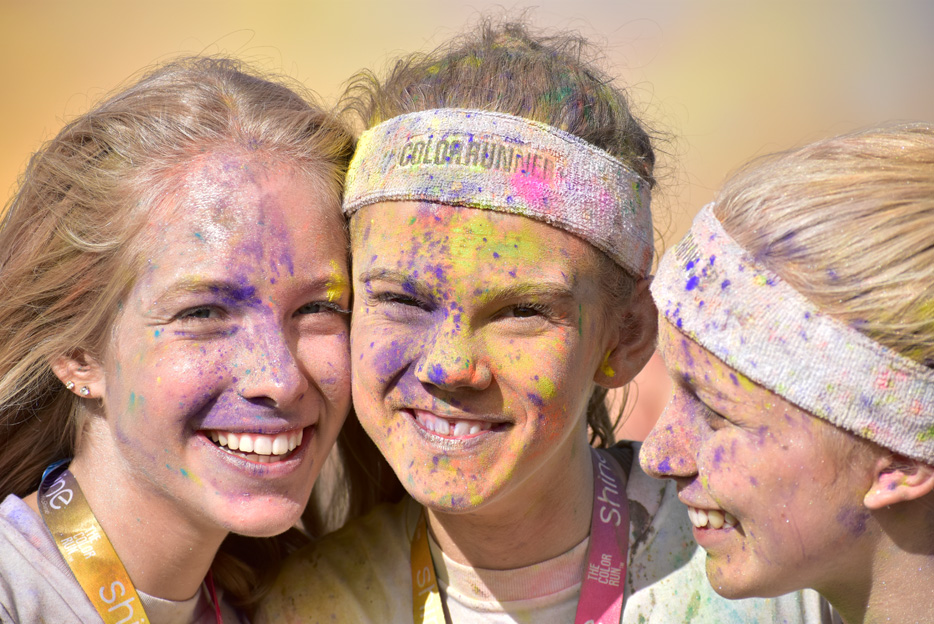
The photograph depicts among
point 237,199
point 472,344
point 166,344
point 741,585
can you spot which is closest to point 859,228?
point 741,585

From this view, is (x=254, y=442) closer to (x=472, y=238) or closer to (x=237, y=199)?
(x=237, y=199)

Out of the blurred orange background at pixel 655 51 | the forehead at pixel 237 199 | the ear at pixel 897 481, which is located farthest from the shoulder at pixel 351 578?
the blurred orange background at pixel 655 51

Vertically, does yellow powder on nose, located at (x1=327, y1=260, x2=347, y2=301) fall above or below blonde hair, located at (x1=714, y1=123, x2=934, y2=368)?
below

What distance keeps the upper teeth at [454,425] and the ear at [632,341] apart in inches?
17.7

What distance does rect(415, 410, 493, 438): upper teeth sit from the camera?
2.31m

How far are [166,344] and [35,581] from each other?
698 mm

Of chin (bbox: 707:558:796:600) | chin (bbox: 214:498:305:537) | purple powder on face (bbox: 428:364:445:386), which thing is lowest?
chin (bbox: 214:498:305:537)

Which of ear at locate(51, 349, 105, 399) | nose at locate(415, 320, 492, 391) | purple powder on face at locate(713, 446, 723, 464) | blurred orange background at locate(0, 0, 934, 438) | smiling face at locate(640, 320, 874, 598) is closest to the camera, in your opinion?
smiling face at locate(640, 320, 874, 598)

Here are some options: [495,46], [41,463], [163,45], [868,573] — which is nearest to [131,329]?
[41,463]

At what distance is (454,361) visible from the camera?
2197 millimetres

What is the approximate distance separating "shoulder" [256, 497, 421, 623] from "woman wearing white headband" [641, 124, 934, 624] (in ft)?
3.47

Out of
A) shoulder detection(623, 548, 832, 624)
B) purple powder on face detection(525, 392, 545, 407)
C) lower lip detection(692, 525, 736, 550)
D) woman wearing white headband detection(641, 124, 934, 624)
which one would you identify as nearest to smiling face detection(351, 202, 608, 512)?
purple powder on face detection(525, 392, 545, 407)

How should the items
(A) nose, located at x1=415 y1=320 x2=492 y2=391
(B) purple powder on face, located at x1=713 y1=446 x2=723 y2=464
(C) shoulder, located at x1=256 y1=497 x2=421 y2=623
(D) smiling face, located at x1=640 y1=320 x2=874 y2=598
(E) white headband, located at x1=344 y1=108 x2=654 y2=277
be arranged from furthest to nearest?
(C) shoulder, located at x1=256 y1=497 x2=421 y2=623, (E) white headband, located at x1=344 y1=108 x2=654 y2=277, (A) nose, located at x1=415 y1=320 x2=492 y2=391, (B) purple powder on face, located at x1=713 y1=446 x2=723 y2=464, (D) smiling face, located at x1=640 y1=320 x2=874 y2=598

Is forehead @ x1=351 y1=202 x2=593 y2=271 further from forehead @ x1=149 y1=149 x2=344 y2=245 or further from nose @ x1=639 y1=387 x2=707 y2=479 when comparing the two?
nose @ x1=639 y1=387 x2=707 y2=479
